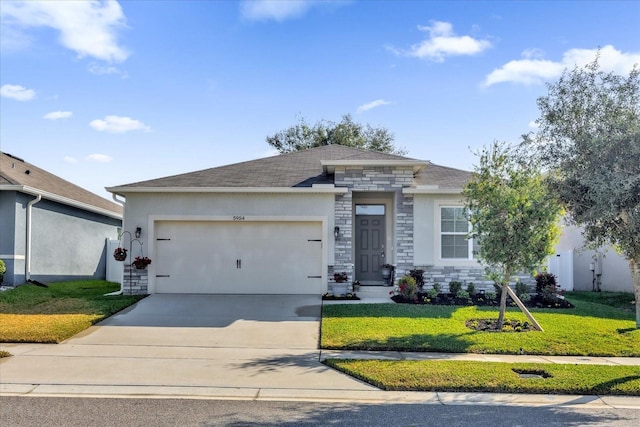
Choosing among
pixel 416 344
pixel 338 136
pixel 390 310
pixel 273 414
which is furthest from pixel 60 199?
pixel 338 136

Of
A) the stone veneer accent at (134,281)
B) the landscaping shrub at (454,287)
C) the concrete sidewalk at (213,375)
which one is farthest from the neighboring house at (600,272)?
the stone veneer accent at (134,281)

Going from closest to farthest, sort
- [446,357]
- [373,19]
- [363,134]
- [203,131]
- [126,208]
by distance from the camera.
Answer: [446,357], [373,19], [126,208], [203,131], [363,134]

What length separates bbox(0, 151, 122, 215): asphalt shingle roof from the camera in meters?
14.2

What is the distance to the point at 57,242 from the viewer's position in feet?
51.6

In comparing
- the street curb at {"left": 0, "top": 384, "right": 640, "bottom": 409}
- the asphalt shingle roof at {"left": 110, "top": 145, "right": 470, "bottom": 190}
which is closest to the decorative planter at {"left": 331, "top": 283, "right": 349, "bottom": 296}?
the asphalt shingle roof at {"left": 110, "top": 145, "right": 470, "bottom": 190}

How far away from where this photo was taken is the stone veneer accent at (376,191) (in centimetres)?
1345

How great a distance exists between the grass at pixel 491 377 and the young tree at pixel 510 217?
2732 millimetres

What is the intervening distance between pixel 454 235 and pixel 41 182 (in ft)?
43.5

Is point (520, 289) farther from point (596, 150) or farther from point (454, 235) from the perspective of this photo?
point (596, 150)

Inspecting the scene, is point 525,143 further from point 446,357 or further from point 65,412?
point 65,412

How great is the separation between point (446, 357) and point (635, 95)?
495 cm

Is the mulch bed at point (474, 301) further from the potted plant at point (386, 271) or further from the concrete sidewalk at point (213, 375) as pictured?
the concrete sidewalk at point (213, 375)

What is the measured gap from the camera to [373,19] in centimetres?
1194

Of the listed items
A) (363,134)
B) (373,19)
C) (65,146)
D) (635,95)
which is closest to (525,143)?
(635,95)
